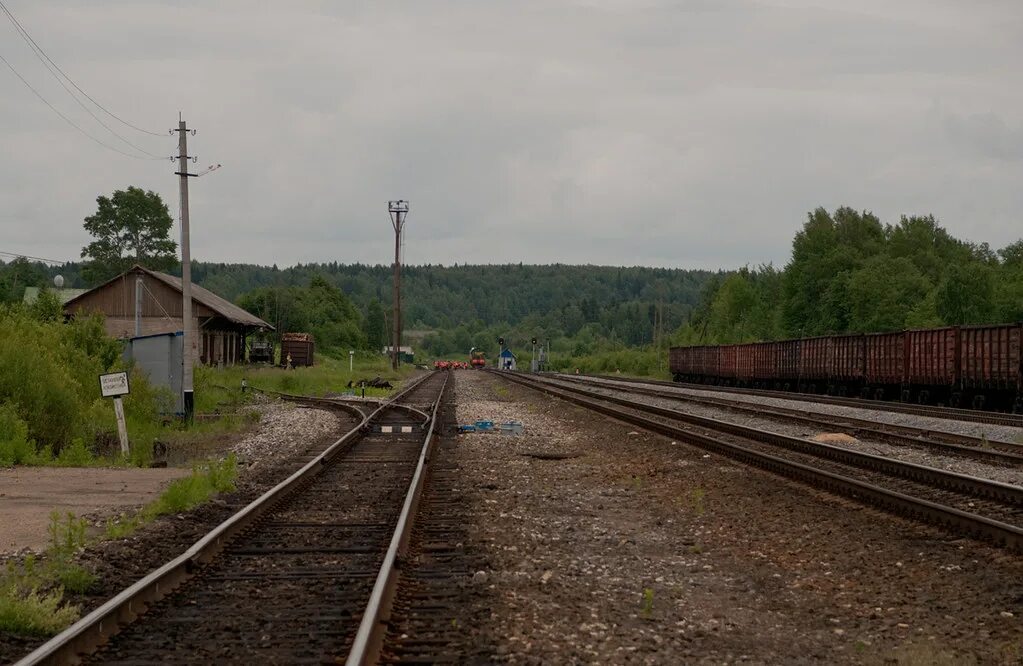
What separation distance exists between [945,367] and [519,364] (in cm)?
12704

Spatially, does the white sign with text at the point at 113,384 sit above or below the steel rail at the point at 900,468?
above

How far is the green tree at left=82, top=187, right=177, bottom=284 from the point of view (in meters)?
95.6

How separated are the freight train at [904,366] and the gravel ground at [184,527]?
63.9 ft

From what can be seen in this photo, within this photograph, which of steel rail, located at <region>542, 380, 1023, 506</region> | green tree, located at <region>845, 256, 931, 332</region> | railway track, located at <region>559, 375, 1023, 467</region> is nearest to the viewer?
steel rail, located at <region>542, 380, 1023, 506</region>

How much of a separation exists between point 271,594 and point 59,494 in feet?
21.9

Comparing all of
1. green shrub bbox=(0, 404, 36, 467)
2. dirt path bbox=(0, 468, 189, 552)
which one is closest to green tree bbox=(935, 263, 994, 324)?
dirt path bbox=(0, 468, 189, 552)

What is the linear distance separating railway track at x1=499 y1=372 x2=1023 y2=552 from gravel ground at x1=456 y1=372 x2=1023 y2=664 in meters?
0.27

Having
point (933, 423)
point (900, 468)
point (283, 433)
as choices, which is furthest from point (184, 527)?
point (933, 423)

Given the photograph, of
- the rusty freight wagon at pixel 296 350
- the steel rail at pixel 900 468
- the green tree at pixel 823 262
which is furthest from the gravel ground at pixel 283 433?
the green tree at pixel 823 262

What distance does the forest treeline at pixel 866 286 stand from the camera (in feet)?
244

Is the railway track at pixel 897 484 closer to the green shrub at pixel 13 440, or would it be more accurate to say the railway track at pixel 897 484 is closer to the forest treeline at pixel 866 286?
the green shrub at pixel 13 440

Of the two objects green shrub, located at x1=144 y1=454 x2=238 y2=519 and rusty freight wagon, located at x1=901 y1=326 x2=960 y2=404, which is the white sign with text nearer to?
green shrub, located at x1=144 y1=454 x2=238 y2=519

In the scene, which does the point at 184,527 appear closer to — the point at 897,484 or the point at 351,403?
the point at 897,484

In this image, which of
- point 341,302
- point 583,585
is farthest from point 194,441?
point 341,302
